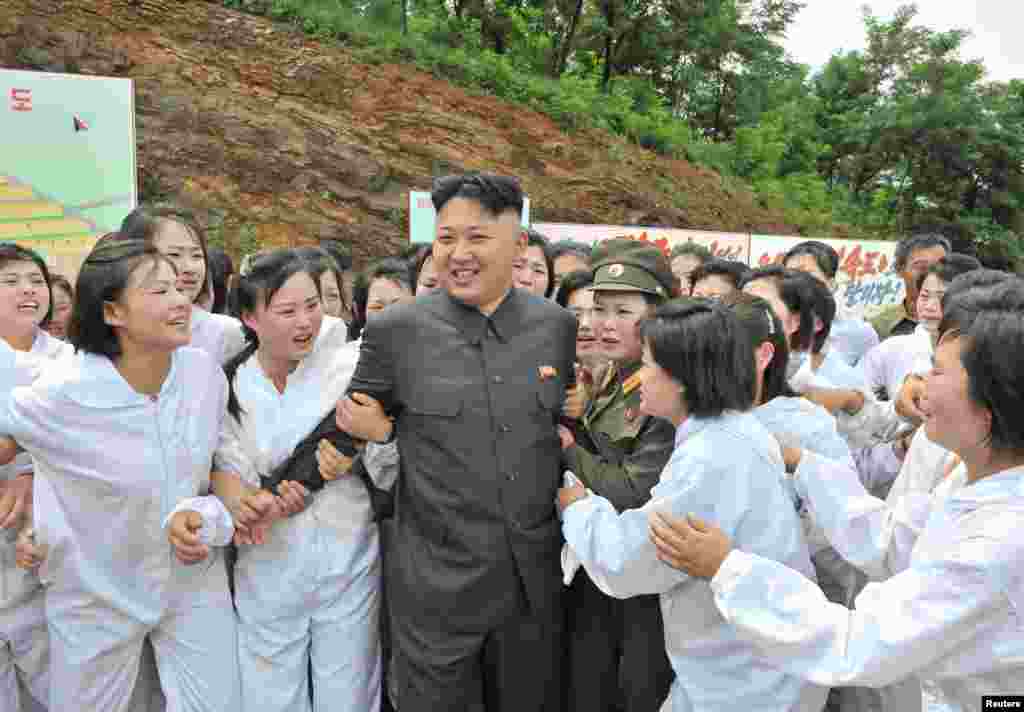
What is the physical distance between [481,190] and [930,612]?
1.48 meters

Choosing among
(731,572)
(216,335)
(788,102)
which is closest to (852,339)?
(731,572)

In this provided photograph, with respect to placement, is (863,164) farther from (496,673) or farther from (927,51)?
(496,673)

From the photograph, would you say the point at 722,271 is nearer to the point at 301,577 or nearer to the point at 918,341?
the point at 918,341

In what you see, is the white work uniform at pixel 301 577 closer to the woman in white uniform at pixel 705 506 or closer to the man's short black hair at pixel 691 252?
the woman in white uniform at pixel 705 506

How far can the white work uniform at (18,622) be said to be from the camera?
2.38 metres

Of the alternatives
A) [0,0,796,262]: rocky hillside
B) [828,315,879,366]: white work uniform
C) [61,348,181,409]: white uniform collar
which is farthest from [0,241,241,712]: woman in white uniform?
[0,0,796,262]: rocky hillside

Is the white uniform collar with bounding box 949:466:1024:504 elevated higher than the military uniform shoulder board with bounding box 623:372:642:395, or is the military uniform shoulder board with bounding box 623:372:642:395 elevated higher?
the military uniform shoulder board with bounding box 623:372:642:395

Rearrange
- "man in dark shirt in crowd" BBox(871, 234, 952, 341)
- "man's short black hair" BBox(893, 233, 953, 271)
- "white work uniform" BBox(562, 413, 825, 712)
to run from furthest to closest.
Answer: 1. "man's short black hair" BBox(893, 233, 953, 271)
2. "man in dark shirt in crowd" BBox(871, 234, 952, 341)
3. "white work uniform" BBox(562, 413, 825, 712)

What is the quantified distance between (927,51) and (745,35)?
5.53 m

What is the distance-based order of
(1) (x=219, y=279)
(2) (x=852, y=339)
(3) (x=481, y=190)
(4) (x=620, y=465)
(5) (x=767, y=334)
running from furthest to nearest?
1. (2) (x=852, y=339)
2. (1) (x=219, y=279)
3. (5) (x=767, y=334)
4. (4) (x=620, y=465)
5. (3) (x=481, y=190)

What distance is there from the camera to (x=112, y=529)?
2189 millimetres

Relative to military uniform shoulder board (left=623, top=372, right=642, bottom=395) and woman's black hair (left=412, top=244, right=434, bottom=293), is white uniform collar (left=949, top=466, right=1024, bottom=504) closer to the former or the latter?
military uniform shoulder board (left=623, top=372, right=642, bottom=395)

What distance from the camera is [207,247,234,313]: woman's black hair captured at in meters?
3.89

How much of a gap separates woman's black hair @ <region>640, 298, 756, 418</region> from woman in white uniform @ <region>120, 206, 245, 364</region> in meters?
1.82
